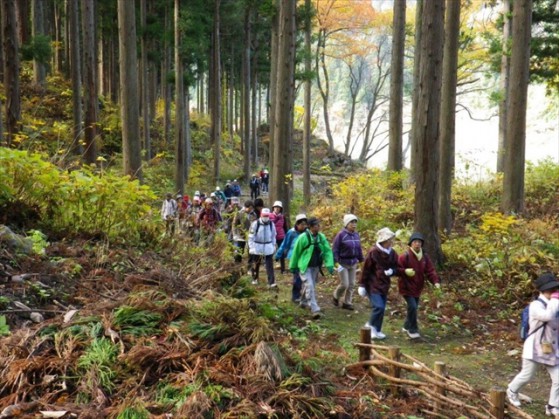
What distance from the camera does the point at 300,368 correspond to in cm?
418

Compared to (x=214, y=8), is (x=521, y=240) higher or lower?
lower

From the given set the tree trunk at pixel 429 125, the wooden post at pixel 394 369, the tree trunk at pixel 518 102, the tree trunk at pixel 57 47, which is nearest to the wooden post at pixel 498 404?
the wooden post at pixel 394 369

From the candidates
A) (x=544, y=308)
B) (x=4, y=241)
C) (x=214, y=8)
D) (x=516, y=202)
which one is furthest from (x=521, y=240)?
(x=214, y=8)

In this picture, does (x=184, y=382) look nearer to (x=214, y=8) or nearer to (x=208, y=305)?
(x=208, y=305)

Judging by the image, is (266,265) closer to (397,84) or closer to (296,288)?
(296,288)

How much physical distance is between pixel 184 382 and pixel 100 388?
62cm

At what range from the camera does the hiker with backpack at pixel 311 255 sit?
8484 millimetres

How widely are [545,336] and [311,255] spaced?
4.00 meters

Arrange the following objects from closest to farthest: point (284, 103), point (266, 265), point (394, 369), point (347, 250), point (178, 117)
→ 1. point (394, 369)
2. point (347, 250)
3. point (266, 265)
4. point (284, 103)
5. point (178, 117)

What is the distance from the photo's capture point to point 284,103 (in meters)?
13.5

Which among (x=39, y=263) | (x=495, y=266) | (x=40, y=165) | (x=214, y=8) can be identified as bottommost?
(x=495, y=266)

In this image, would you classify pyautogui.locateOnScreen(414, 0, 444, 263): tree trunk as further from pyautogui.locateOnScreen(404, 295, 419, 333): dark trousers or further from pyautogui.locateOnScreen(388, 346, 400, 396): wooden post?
pyautogui.locateOnScreen(388, 346, 400, 396): wooden post

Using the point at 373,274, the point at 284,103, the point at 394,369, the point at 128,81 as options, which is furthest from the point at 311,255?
the point at 128,81

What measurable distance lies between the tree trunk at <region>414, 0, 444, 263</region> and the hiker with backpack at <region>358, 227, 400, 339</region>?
287 centimetres
